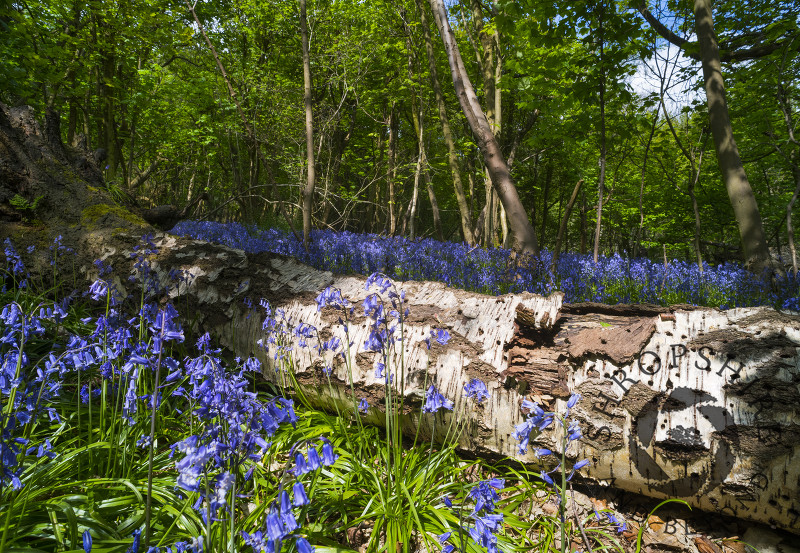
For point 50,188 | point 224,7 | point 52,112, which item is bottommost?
point 50,188

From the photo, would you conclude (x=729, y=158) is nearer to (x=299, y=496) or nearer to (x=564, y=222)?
(x=564, y=222)

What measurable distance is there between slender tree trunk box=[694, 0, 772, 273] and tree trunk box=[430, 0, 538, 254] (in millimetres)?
2220

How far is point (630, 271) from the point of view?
4949mm

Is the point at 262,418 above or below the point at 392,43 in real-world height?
below

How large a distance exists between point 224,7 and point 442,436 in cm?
1398

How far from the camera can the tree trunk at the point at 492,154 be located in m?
4.18

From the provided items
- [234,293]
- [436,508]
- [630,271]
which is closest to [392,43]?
[630,271]

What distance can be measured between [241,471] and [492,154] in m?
3.68

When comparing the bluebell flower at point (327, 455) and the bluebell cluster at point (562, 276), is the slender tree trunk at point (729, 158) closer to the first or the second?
the bluebell cluster at point (562, 276)

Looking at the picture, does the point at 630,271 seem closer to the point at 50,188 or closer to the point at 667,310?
the point at 667,310

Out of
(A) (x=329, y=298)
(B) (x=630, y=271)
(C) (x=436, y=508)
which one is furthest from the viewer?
Answer: (B) (x=630, y=271)

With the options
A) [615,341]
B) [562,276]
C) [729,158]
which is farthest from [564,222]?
[615,341]

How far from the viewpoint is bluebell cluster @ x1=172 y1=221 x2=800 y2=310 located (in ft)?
13.5

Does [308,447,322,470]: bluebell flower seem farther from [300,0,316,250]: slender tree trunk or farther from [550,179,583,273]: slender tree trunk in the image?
[550,179,583,273]: slender tree trunk
